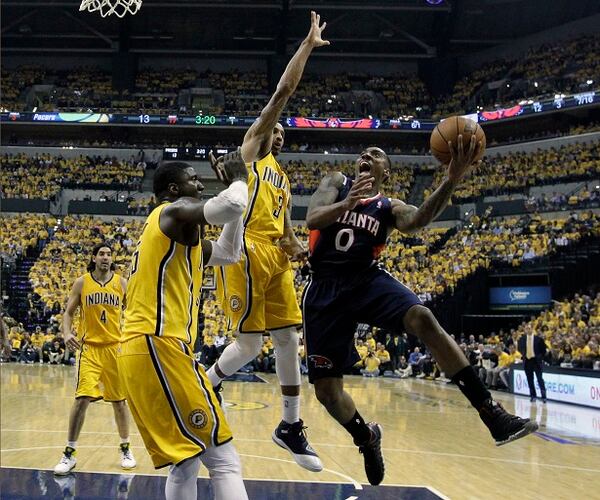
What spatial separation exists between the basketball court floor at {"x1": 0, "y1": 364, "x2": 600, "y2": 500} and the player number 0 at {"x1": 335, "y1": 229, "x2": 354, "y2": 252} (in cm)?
233

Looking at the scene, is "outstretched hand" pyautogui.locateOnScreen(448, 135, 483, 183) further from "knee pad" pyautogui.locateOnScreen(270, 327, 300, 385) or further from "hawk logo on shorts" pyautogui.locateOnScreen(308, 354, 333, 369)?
"knee pad" pyautogui.locateOnScreen(270, 327, 300, 385)

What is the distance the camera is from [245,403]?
12.6m

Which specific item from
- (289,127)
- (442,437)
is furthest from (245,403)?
(289,127)

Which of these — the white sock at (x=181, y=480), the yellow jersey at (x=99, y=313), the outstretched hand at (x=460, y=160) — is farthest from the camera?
the yellow jersey at (x=99, y=313)

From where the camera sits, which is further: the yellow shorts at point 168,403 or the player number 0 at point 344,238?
the player number 0 at point 344,238

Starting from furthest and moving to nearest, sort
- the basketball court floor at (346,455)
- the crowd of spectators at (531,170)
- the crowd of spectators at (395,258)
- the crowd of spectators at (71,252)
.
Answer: the crowd of spectators at (531,170), the crowd of spectators at (71,252), the crowd of spectators at (395,258), the basketball court floor at (346,455)

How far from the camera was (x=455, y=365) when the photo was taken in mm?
4266

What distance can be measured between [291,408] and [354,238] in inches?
54.4

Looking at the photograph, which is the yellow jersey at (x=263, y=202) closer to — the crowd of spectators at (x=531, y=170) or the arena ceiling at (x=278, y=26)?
the crowd of spectators at (x=531, y=170)

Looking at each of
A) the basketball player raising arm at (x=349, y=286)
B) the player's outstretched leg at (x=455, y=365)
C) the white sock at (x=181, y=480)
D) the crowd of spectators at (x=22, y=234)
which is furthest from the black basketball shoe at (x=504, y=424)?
the crowd of spectators at (x=22, y=234)

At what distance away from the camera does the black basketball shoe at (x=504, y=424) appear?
13.2 feet

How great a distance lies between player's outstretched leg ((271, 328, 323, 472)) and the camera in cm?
505

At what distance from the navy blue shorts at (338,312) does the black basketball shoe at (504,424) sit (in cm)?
78

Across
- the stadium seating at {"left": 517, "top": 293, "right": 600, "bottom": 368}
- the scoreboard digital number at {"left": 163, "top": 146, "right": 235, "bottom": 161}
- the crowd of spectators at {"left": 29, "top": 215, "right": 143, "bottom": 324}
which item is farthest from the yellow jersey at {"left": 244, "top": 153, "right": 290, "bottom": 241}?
the scoreboard digital number at {"left": 163, "top": 146, "right": 235, "bottom": 161}
